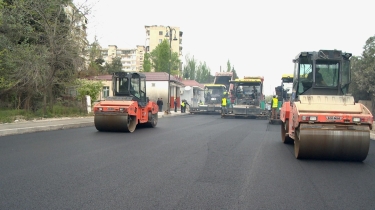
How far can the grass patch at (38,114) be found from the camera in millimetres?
18078

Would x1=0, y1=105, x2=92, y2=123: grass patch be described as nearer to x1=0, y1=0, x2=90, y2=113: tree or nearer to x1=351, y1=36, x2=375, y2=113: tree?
x1=0, y1=0, x2=90, y2=113: tree

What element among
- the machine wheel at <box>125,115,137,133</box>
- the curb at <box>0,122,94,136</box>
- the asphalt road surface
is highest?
the machine wheel at <box>125,115,137,133</box>

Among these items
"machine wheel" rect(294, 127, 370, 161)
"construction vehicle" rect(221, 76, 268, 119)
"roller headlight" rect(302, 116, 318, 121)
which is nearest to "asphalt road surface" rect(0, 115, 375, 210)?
"machine wheel" rect(294, 127, 370, 161)

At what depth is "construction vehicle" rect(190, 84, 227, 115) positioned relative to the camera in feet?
114

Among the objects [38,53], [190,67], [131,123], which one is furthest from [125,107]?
[190,67]

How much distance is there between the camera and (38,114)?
20.5 m

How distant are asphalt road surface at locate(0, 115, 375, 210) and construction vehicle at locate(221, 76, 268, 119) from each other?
1746cm

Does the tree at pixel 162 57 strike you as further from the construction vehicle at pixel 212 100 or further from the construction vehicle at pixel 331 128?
the construction vehicle at pixel 331 128

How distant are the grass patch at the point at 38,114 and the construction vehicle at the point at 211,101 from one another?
13.1 meters

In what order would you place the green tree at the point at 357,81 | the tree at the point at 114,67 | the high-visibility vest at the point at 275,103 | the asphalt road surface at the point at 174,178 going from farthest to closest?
the tree at the point at 114,67, the green tree at the point at 357,81, the high-visibility vest at the point at 275,103, the asphalt road surface at the point at 174,178

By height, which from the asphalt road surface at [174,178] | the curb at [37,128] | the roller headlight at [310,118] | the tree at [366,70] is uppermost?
the tree at [366,70]

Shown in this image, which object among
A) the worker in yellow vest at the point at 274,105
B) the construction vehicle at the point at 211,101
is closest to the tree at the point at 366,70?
the construction vehicle at the point at 211,101

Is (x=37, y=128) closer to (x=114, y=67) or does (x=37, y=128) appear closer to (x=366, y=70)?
(x=366, y=70)

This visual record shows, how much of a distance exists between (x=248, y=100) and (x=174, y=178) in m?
22.8
